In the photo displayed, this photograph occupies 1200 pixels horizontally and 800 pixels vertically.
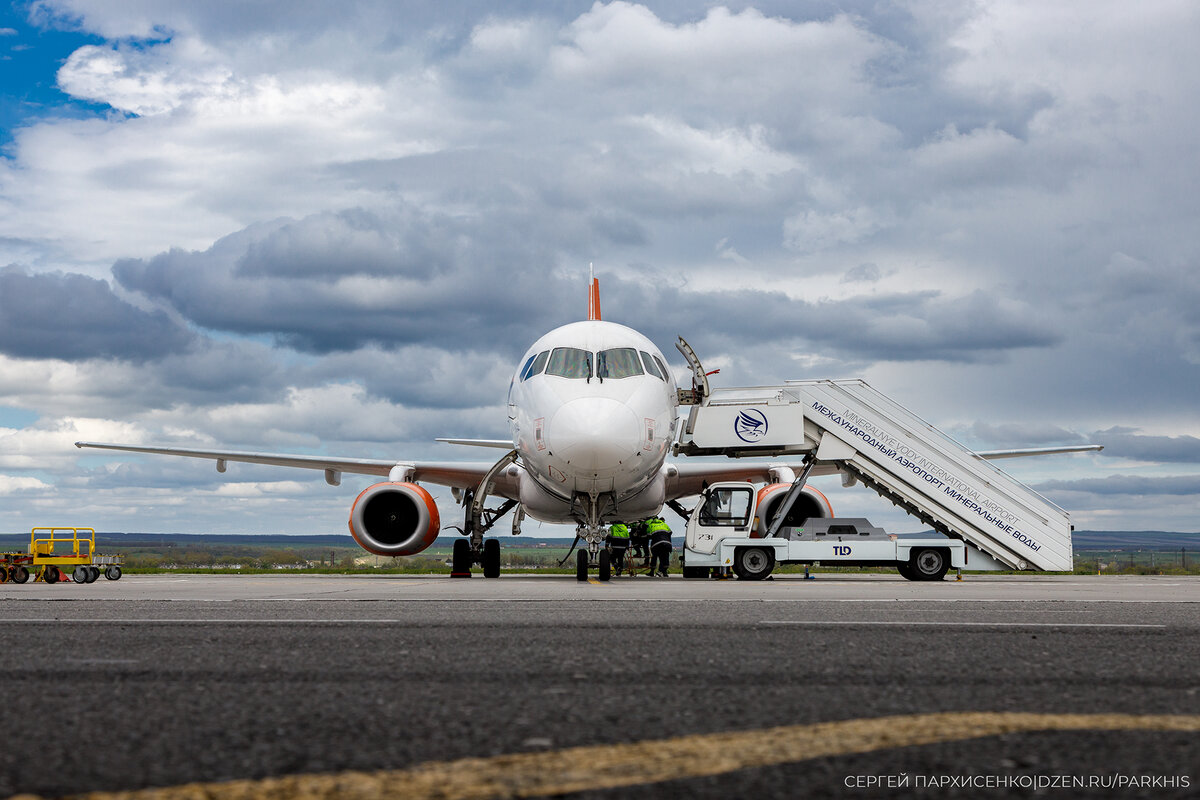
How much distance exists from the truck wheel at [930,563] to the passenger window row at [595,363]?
17.9 feet

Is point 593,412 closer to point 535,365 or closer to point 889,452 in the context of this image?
point 535,365

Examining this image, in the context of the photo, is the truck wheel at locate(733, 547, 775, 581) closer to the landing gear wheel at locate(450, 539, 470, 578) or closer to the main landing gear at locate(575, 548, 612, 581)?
the main landing gear at locate(575, 548, 612, 581)

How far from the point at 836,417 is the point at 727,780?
17423mm

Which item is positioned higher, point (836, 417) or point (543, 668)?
point (836, 417)

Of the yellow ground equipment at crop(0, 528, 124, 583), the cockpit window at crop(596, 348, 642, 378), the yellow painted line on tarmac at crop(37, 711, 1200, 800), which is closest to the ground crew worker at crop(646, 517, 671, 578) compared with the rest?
the cockpit window at crop(596, 348, 642, 378)

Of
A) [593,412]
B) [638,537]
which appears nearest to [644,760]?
[593,412]

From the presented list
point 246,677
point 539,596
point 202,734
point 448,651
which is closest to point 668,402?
point 539,596

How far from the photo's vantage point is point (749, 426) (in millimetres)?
19156

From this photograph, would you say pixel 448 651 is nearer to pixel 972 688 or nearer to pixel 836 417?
pixel 972 688

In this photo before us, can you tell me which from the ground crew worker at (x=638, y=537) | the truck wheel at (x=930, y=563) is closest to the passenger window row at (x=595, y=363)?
the truck wheel at (x=930, y=563)

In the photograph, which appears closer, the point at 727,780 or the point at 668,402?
the point at 727,780

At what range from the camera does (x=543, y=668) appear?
14.8 ft

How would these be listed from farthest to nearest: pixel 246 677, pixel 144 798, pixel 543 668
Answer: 1. pixel 543 668
2. pixel 246 677
3. pixel 144 798

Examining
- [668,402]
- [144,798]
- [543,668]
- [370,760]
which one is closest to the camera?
[144,798]
